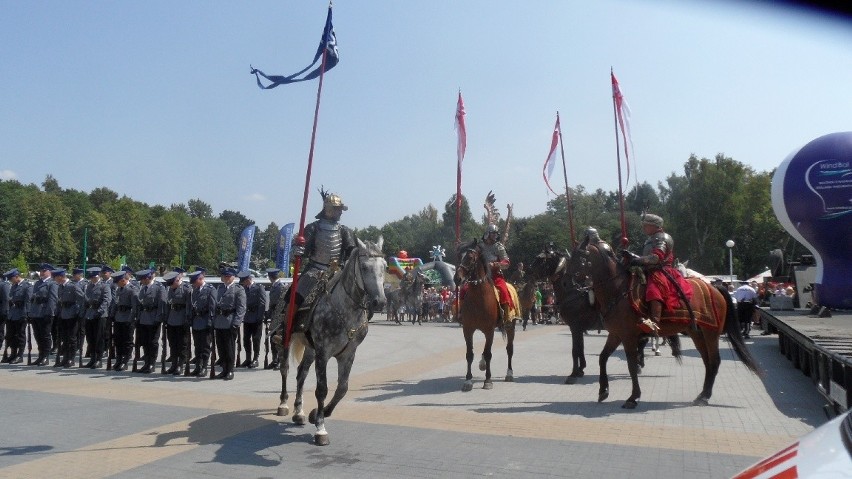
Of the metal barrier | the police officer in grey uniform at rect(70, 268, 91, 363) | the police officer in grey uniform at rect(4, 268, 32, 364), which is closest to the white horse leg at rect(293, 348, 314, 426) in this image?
the metal barrier

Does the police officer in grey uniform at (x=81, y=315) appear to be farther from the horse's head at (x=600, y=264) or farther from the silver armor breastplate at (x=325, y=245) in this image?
the horse's head at (x=600, y=264)

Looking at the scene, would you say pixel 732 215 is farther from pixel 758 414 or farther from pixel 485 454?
pixel 485 454

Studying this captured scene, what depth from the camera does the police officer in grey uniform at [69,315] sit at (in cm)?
1497

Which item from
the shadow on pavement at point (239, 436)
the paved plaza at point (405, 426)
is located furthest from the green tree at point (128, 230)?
the shadow on pavement at point (239, 436)

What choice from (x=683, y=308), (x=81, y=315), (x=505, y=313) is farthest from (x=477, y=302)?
(x=81, y=315)

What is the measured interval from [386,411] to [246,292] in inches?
253

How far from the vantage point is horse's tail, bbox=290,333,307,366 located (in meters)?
8.73

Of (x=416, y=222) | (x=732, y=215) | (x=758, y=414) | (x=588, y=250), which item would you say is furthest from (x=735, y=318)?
(x=416, y=222)

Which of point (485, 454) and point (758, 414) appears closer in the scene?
point (485, 454)

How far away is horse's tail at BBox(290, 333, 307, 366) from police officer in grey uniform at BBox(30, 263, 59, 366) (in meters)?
9.47

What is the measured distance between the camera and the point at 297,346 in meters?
8.98

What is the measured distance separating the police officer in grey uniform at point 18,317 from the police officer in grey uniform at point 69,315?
1.23 meters

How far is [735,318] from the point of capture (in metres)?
10.7

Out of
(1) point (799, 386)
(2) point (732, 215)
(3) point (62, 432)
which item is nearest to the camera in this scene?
(3) point (62, 432)
